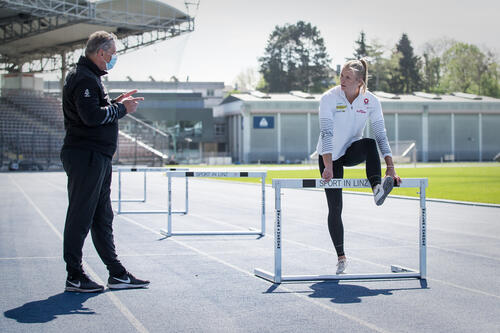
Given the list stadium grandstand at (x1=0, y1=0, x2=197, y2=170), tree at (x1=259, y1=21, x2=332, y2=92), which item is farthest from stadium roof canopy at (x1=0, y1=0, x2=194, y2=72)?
tree at (x1=259, y1=21, x2=332, y2=92)

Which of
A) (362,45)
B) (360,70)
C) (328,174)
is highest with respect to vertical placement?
(362,45)

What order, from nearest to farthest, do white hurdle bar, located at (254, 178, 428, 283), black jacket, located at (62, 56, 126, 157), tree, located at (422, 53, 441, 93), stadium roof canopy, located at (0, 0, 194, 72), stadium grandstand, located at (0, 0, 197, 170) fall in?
1. black jacket, located at (62, 56, 126, 157)
2. white hurdle bar, located at (254, 178, 428, 283)
3. stadium roof canopy, located at (0, 0, 194, 72)
4. stadium grandstand, located at (0, 0, 197, 170)
5. tree, located at (422, 53, 441, 93)

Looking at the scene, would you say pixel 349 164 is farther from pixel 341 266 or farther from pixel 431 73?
pixel 431 73

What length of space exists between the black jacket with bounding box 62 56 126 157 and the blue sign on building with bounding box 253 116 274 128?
224 ft

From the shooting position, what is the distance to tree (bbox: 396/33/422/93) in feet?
359

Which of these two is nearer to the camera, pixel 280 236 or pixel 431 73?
pixel 280 236

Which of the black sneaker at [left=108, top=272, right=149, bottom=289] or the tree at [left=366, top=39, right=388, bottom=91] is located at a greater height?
the tree at [left=366, top=39, right=388, bottom=91]

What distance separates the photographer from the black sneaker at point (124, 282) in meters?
6.25

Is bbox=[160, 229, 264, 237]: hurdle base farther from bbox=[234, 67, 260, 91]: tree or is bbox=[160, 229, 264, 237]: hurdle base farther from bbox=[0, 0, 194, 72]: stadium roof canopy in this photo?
bbox=[234, 67, 260, 91]: tree

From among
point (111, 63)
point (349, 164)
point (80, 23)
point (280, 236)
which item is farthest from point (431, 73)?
point (111, 63)

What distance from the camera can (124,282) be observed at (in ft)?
20.6

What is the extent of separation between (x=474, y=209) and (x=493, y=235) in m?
4.57

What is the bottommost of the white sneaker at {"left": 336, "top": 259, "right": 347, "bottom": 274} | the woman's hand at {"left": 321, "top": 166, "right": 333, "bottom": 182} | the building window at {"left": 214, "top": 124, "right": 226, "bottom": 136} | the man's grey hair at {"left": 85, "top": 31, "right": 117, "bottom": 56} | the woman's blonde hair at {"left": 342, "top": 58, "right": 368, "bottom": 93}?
the white sneaker at {"left": 336, "top": 259, "right": 347, "bottom": 274}

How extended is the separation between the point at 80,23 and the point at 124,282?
41.3 metres
